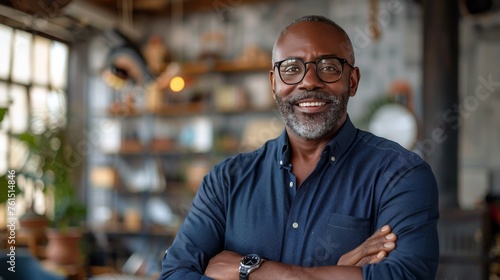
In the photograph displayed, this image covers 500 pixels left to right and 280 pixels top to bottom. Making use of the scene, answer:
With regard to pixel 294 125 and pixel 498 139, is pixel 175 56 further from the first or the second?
pixel 294 125

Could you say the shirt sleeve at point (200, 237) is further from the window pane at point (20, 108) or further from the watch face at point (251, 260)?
the window pane at point (20, 108)

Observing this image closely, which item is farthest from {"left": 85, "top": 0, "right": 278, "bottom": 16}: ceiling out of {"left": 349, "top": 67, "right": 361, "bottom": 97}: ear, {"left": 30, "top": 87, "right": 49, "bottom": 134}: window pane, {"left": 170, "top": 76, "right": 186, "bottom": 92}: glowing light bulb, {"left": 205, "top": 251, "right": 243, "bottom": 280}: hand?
{"left": 205, "top": 251, "right": 243, "bottom": 280}: hand

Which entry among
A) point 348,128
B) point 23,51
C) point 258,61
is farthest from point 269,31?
point 348,128

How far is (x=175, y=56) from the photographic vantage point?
7465 millimetres

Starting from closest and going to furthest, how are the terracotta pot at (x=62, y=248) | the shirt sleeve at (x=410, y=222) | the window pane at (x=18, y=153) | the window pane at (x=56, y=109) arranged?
the shirt sleeve at (x=410, y=222) < the terracotta pot at (x=62, y=248) < the window pane at (x=18, y=153) < the window pane at (x=56, y=109)

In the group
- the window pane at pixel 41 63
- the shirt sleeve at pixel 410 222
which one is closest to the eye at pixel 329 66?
the shirt sleeve at pixel 410 222

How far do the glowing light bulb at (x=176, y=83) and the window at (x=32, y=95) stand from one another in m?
1.50

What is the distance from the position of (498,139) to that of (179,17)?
4.24 meters

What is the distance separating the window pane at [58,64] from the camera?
700 centimetres

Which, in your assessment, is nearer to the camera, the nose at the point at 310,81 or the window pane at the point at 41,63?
the nose at the point at 310,81

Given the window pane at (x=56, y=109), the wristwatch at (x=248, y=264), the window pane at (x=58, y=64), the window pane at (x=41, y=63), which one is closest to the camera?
the wristwatch at (x=248, y=264)

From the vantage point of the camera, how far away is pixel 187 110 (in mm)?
7051

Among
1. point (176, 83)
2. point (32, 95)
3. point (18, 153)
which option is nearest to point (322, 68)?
point (176, 83)

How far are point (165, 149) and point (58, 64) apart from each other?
1.72m
